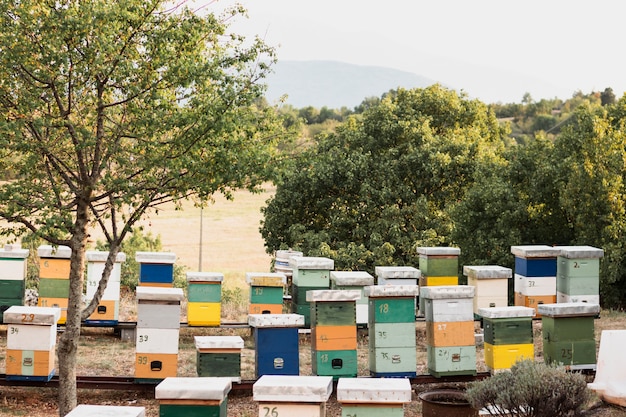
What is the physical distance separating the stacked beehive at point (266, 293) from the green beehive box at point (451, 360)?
9.93 feet

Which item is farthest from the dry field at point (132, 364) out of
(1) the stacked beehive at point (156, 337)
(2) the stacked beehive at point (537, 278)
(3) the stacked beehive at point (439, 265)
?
(3) the stacked beehive at point (439, 265)

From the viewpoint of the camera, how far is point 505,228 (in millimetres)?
19000

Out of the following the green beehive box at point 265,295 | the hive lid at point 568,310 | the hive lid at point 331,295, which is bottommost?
the green beehive box at point 265,295

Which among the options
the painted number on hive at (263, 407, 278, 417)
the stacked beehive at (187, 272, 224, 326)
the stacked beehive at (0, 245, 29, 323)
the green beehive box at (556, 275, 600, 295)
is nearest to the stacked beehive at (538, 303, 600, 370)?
the green beehive box at (556, 275, 600, 295)

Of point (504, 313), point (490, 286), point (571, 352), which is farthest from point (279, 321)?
point (490, 286)

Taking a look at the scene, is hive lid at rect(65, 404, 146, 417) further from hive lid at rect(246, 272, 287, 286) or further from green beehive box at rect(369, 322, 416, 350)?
hive lid at rect(246, 272, 287, 286)

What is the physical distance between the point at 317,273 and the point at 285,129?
411 centimetres

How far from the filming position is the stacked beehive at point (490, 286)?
475 inches

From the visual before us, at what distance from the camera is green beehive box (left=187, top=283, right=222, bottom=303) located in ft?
40.2

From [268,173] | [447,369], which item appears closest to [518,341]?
[447,369]

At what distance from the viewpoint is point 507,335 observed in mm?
9797

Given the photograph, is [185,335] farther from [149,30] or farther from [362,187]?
[362,187]

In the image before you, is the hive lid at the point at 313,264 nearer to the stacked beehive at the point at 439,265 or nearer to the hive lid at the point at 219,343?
the stacked beehive at the point at 439,265

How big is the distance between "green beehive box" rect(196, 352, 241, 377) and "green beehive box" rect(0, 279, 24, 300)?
162 inches
